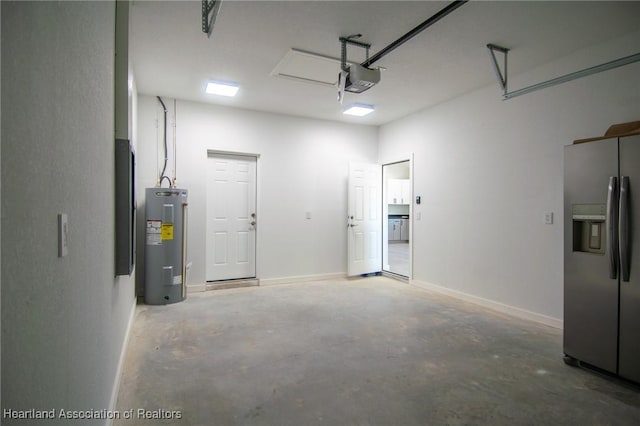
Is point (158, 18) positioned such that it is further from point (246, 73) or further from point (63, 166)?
point (63, 166)

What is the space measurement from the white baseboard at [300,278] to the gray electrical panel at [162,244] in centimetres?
152

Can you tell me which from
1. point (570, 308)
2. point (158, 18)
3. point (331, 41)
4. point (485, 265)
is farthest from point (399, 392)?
point (158, 18)

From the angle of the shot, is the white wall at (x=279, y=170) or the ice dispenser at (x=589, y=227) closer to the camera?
the ice dispenser at (x=589, y=227)

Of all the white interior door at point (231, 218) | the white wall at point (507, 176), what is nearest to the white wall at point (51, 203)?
the white interior door at point (231, 218)

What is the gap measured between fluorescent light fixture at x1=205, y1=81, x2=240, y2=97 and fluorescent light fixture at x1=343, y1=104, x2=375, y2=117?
175 centimetres

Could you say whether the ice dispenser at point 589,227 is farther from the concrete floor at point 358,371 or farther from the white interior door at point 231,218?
the white interior door at point 231,218

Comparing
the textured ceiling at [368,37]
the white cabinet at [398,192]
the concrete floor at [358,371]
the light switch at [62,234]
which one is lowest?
the concrete floor at [358,371]

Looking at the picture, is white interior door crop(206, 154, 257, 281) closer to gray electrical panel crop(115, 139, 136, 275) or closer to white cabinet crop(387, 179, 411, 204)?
gray electrical panel crop(115, 139, 136, 275)

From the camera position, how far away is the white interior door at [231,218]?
17.7 feet

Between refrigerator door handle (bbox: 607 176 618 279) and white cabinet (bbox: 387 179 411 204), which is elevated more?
white cabinet (bbox: 387 179 411 204)

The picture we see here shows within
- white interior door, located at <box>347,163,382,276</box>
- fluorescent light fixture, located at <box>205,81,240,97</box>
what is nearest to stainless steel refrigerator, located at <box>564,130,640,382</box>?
white interior door, located at <box>347,163,382,276</box>

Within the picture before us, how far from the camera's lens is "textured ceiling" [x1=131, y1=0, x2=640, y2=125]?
108 inches

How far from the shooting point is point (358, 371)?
8.63 feet

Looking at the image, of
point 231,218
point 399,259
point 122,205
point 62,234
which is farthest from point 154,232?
point 399,259
